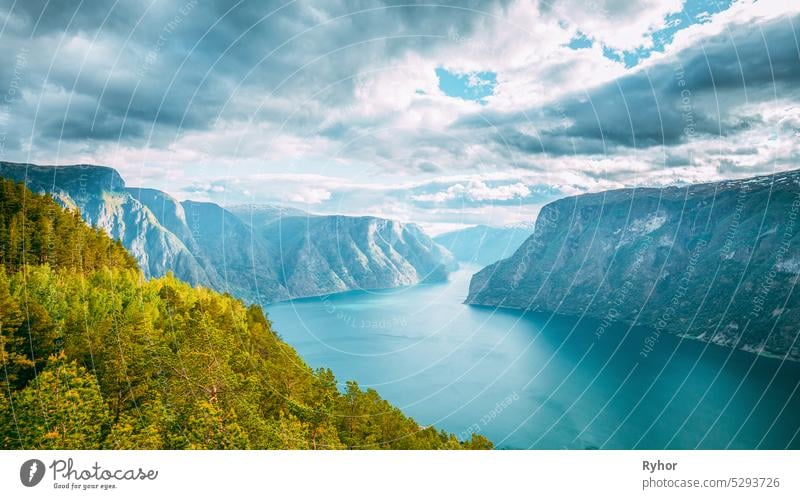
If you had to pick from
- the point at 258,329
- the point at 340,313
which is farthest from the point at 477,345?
the point at 258,329

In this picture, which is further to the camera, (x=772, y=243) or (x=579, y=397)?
(x=772, y=243)

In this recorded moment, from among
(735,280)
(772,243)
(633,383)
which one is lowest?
(633,383)

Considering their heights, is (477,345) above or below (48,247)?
below

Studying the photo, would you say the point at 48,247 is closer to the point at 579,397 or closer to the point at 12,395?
the point at 12,395
